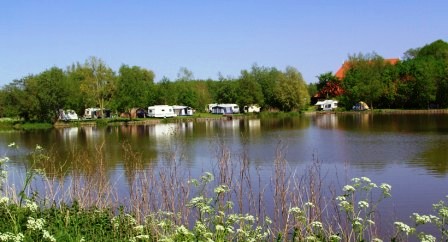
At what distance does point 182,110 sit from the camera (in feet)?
262

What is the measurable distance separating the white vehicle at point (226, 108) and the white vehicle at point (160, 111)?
40.1 ft

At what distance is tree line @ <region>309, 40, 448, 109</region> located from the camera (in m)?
73.8

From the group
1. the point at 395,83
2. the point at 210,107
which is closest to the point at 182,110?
the point at 210,107

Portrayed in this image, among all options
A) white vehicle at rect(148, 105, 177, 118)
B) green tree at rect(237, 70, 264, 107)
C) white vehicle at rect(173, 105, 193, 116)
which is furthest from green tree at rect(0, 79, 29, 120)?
green tree at rect(237, 70, 264, 107)

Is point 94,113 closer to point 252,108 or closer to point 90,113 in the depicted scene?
point 90,113

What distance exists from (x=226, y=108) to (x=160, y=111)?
567 inches

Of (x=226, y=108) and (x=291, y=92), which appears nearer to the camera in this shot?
(x=291, y=92)

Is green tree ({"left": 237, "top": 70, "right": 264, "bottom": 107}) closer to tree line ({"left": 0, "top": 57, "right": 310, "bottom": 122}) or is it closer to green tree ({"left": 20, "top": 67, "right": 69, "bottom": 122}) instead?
tree line ({"left": 0, "top": 57, "right": 310, "bottom": 122})

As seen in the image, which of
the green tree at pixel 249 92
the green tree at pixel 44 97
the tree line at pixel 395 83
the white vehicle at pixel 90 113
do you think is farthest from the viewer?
the green tree at pixel 249 92

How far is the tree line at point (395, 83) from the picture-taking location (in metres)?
73.8

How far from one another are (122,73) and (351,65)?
4177 cm

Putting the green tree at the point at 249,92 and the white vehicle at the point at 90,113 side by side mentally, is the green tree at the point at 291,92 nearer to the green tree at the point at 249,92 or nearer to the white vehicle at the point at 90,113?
the green tree at the point at 249,92

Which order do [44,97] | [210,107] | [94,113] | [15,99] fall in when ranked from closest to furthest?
[44,97] < [15,99] < [94,113] < [210,107]

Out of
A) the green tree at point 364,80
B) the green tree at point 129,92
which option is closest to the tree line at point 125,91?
the green tree at point 129,92
